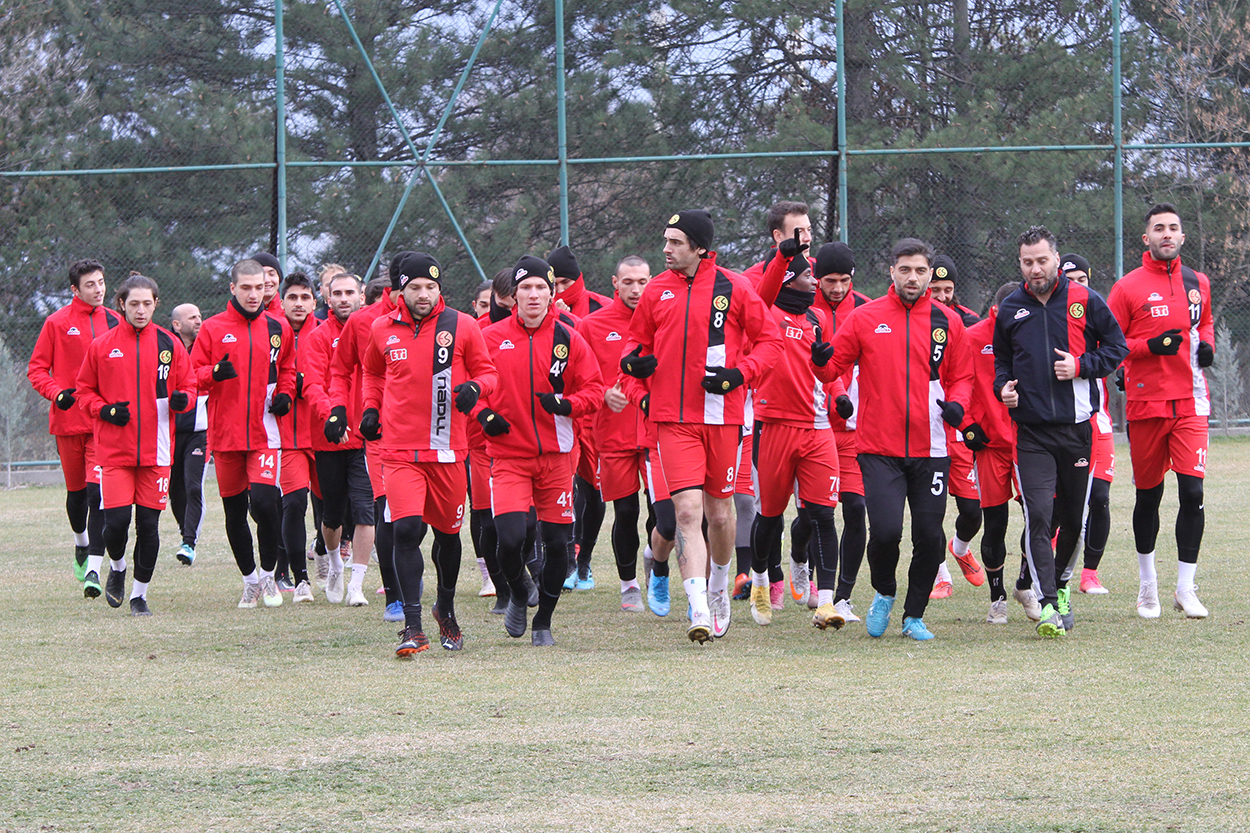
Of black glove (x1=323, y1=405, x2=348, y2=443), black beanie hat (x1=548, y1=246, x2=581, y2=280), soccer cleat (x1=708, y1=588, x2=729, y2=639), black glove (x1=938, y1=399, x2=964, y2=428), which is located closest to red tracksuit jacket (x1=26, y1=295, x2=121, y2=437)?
black beanie hat (x1=548, y1=246, x2=581, y2=280)

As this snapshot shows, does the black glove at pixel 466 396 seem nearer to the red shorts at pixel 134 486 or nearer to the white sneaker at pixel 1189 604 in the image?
the red shorts at pixel 134 486

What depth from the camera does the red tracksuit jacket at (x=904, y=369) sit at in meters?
7.57

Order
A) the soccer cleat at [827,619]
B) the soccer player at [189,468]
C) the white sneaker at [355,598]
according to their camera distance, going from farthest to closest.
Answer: the soccer player at [189,468]
the white sneaker at [355,598]
the soccer cleat at [827,619]

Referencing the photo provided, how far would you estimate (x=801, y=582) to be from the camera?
9.21 m

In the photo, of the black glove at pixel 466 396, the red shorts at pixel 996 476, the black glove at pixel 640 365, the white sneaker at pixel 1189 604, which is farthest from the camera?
the red shorts at pixel 996 476

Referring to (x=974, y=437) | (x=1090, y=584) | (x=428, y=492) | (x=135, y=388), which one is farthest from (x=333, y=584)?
(x=1090, y=584)

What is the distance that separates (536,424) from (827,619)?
181 cm

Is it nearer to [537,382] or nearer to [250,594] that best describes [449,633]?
[537,382]

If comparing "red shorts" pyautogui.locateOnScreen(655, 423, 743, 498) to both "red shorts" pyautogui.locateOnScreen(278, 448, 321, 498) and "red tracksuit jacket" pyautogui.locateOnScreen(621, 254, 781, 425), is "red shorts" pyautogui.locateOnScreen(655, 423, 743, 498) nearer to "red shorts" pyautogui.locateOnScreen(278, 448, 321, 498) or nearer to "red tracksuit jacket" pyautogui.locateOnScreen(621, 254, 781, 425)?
"red tracksuit jacket" pyautogui.locateOnScreen(621, 254, 781, 425)

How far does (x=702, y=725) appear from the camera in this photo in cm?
552

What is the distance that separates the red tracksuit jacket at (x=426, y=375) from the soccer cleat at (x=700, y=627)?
142 centimetres

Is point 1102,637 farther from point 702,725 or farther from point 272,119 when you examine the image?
point 272,119

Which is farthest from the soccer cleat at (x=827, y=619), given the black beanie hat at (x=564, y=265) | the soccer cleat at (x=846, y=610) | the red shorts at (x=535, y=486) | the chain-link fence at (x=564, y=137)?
the chain-link fence at (x=564, y=137)

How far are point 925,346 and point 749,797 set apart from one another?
12.2 feet
